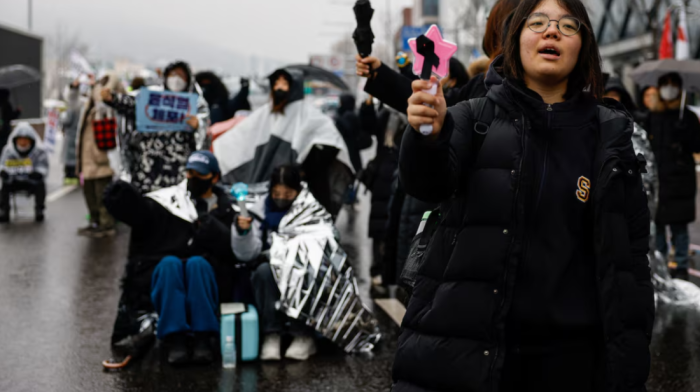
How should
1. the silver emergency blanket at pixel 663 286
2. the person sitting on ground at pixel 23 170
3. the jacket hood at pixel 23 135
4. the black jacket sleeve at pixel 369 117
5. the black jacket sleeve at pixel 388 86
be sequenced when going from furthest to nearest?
the jacket hood at pixel 23 135 → the person sitting on ground at pixel 23 170 → the black jacket sleeve at pixel 369 117 → the silver emergency blanket at pixel 663 286 → the black jacket sleeve at pixel 388 86

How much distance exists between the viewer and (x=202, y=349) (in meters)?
5.97

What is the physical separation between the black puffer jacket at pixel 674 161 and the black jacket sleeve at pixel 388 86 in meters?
5.71

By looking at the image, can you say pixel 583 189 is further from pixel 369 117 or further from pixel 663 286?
pixel 369 117

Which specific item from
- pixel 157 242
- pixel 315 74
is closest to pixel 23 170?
pixel 315 74

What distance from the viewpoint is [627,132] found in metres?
2.79

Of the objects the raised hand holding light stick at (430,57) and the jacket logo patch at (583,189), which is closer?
the raised hand holding light stick at (430,57)

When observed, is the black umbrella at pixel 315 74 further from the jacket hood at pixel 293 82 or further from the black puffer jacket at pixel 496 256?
the black puffer jacket at pixel 496 256

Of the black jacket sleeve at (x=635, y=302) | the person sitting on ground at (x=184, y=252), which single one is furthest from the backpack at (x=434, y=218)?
the person sitting on ground at (x=184, y=252)

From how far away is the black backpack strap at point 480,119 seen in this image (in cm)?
273

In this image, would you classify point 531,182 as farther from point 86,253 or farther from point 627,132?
point 86,253

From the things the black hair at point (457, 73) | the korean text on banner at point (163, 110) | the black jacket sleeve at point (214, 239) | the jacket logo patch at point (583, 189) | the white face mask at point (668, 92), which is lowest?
the black jacket sleeve at point (214, 239)

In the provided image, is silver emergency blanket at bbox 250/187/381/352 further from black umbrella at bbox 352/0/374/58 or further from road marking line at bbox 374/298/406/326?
black umbrella at bbox 352/0/374/58

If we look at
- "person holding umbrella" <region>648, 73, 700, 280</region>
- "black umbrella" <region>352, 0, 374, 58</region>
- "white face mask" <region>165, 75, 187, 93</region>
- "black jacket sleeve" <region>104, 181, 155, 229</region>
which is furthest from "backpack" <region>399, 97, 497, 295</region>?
"person holding umbrella" <region>648, 73, 700, 280</region>

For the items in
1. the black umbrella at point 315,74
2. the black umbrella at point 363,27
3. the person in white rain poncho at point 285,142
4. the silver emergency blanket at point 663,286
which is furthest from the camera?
the black umbrella at point 315,74
